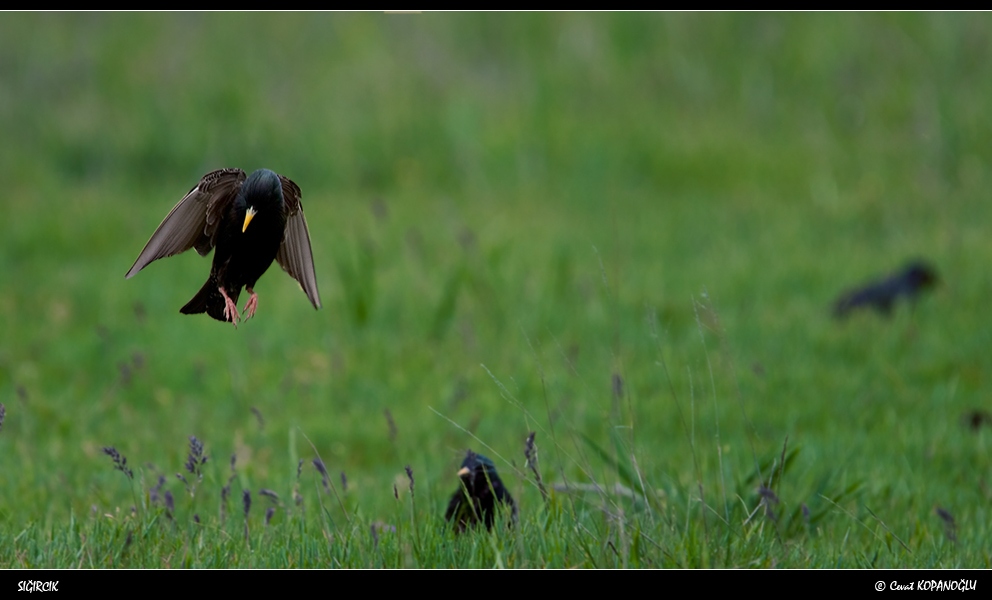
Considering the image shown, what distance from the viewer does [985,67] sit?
1057 cm

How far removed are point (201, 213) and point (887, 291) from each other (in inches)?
198

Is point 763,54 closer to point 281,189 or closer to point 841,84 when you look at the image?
point 841,84

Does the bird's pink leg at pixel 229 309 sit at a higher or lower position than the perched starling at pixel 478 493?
higher

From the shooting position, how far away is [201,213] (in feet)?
9.01

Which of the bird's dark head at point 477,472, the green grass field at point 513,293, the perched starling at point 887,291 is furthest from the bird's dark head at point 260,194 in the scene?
the perched starling at point 887,291

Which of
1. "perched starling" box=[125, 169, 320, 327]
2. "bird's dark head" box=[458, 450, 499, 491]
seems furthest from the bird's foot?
"bird's dark head" box=[458, 450, 499, 491]

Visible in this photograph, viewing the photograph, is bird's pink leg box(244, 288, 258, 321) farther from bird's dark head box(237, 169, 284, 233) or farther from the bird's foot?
bird's dark head box(237, 169, 284, 233)

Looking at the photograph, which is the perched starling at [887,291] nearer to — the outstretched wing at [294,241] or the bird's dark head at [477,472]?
the bird's dark head at [477,472]

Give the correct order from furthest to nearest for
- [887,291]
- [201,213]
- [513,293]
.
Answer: [513,293] < [887,291] < [201,213]

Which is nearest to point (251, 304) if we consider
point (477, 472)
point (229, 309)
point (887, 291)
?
point (229, 309)

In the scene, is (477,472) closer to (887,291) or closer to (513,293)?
(513,293)

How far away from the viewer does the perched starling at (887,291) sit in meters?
6.61

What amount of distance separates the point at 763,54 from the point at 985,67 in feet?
6.88
